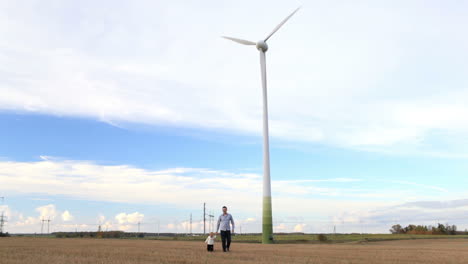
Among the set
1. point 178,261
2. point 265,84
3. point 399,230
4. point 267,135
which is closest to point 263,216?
point 267,135

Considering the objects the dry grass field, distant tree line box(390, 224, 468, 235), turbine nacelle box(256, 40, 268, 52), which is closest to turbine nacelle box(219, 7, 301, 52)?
turbine nacelle box(256, 40, 268, 52)

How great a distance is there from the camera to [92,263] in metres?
15.0

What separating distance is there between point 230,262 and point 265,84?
3790 cm

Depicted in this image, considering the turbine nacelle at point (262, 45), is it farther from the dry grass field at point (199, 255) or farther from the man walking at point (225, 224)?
the man walking at point (225, 224)

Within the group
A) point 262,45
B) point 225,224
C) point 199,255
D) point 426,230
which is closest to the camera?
point 199,255

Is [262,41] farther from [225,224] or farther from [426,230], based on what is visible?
[426,230]

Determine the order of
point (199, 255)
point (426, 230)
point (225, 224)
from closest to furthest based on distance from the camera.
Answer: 1. point (199, 255)
2. point (225, 224)
3. point (426, 230)

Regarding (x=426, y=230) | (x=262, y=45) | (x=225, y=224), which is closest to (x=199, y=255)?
(x=225, y=224)

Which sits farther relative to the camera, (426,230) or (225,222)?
(426,230)

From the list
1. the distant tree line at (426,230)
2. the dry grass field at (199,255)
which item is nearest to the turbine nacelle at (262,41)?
the dry grass field at (199,255)

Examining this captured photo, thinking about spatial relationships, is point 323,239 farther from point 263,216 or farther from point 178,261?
point 178,261

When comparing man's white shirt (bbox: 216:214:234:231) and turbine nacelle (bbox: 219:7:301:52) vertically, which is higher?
turbine nacelle (bbox: 219:7:301:52)

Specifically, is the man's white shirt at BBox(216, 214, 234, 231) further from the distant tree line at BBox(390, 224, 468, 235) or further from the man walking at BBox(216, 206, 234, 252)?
the distant tree line at BBox(390, 224, 468, 235)

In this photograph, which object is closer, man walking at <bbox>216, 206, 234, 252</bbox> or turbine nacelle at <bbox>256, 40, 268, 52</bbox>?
man walking at <bbox>216, 206, 234, 252</bbox>
